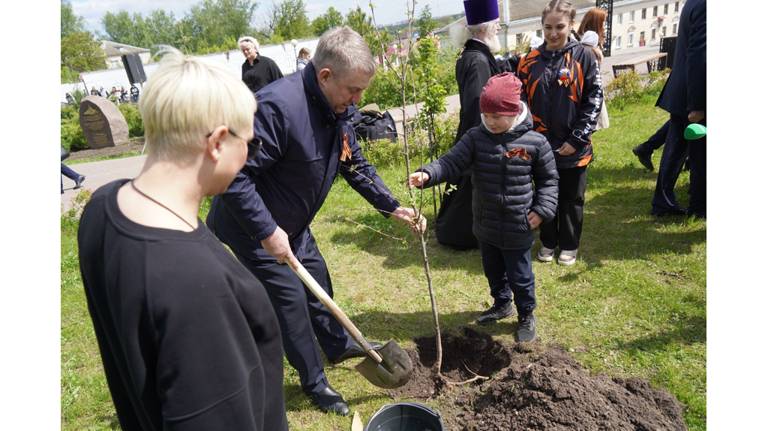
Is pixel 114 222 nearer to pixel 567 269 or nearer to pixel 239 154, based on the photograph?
pixel 239 154

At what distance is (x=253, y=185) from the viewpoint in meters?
2.28

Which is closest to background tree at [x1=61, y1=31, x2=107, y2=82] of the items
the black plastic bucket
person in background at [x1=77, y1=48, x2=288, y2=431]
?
the black plastic bucket

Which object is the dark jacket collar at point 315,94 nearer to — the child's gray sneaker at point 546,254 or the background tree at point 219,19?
the child's gray sneaker at point 546,254

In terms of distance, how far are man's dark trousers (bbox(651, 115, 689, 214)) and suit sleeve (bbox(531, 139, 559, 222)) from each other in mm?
2480

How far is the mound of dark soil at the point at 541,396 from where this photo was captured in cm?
237

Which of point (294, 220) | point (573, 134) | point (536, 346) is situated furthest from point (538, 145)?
point (294, 220)

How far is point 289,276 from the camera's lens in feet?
8.60

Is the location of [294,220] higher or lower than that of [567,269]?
higher

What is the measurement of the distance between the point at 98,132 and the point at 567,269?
52.7 feet

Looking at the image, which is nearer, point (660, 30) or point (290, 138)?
point (290, 138)

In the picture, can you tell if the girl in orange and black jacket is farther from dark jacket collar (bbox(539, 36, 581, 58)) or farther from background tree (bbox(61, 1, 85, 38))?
background tree (bbox(61, 1, 85, 38))

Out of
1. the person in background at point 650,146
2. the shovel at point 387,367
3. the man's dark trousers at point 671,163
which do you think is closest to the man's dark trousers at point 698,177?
the man's dark trousers at point 671,163

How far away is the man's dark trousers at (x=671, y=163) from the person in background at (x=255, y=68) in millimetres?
5758

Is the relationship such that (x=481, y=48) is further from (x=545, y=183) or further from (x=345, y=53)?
(x=345, y=53)
